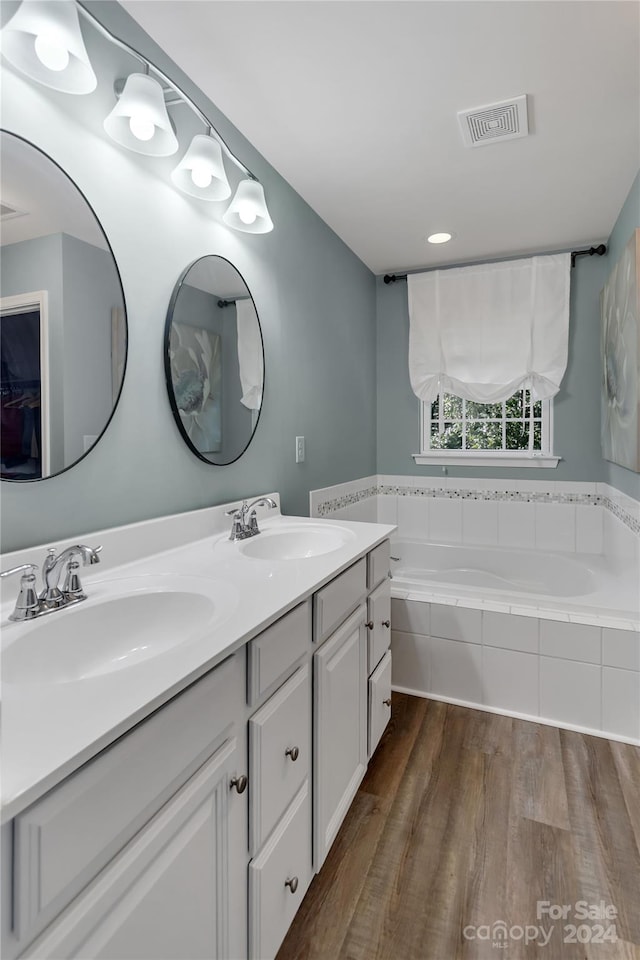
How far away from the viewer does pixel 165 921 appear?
0.70 m

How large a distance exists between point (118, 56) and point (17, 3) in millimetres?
313

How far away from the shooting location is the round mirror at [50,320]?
105cm

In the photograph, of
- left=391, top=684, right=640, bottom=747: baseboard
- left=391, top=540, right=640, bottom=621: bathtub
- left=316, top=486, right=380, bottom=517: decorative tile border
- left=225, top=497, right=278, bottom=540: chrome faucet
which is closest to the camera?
left=225, top=497, right=278, bottom=540: chrome faucet

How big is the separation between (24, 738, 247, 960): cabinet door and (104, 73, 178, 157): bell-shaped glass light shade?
1.52 meters

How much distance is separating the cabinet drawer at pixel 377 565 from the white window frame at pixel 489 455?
1790 mm

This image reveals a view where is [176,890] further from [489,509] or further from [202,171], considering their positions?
[489,509]

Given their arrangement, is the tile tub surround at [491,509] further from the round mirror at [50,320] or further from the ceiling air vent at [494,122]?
the ceiling air vent at [494,122]

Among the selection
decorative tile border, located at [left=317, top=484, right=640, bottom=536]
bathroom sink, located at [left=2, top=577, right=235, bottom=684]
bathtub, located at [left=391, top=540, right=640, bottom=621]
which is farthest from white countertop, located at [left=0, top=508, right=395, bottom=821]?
decorative tile border, located at [left=317, top=484, right=640, bottom=536]

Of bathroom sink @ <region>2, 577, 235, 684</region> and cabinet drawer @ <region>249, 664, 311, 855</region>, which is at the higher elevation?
bathroom sink @ <region>2, 577, 235, 684</region>

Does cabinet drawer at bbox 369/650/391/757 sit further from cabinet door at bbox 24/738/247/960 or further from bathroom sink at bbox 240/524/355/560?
cabinet door at bbox 24/738/247/960

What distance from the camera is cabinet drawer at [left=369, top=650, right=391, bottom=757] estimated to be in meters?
1.69

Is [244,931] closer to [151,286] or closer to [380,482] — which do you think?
[151,286]

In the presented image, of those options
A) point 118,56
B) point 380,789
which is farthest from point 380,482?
point 118,56

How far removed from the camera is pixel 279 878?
1.05 metres
